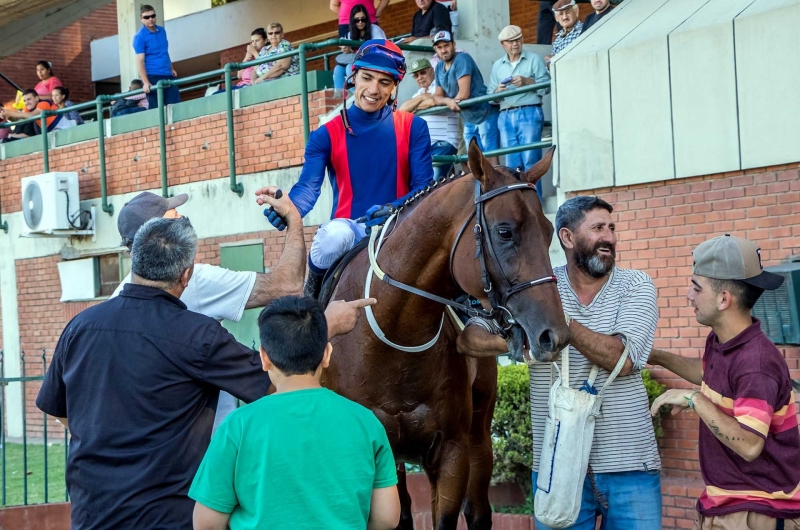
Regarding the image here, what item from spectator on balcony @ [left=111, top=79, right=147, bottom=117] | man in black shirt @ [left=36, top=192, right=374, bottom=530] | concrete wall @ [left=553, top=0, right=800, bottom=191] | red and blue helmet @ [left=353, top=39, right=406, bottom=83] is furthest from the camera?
spectator on balcony @ [left=111, top=79, right=147, bottom=117]

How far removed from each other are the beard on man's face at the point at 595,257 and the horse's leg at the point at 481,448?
138 centimetres

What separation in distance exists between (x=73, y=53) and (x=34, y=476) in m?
13.7

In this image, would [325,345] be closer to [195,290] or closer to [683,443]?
[195,290]

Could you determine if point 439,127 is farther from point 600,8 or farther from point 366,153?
point 366,153

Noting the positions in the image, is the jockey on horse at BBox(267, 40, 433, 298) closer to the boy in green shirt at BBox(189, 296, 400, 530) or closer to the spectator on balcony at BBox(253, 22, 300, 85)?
the boy in green shirt at BBox(189, 296, 400, 530)

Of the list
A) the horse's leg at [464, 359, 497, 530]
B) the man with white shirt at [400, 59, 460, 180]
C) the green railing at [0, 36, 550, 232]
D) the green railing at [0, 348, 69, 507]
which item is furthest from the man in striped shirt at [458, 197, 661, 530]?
the man with white shirt at [400, 59, 460, 180]

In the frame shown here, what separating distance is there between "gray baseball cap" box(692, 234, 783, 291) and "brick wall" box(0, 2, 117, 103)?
69.4 ft

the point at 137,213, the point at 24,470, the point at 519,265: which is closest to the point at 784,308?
the point at 519,265

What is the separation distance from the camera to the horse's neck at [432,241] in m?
4.74

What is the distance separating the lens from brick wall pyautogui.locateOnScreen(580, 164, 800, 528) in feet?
27.0

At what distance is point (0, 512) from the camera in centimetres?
884

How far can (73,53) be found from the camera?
941 inches

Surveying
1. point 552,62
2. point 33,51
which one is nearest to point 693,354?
point 552,62

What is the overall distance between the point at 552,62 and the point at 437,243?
5.40 metres
